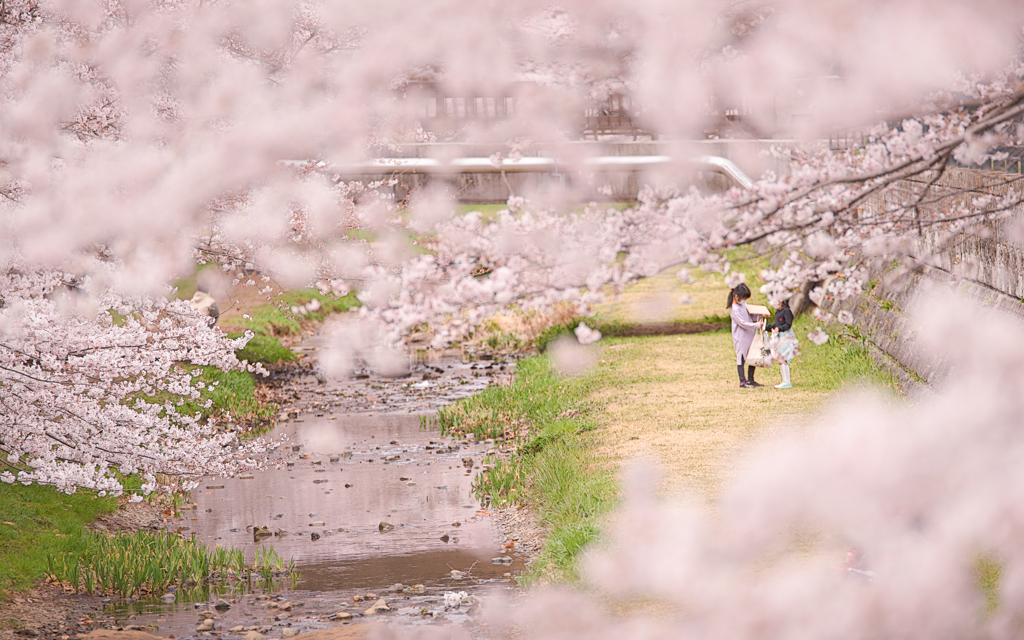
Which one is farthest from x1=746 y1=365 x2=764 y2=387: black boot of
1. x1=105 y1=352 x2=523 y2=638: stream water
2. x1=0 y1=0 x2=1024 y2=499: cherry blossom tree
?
x1=105 y1=352 x2=523 y2=638: stream water

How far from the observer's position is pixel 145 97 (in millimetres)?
9062

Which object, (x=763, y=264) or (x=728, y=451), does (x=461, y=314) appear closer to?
(x=728, y=451)

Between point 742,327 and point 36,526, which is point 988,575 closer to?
point 742,327

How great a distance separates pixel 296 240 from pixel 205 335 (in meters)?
2.45

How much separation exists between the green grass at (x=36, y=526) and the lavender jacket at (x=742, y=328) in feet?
25.9

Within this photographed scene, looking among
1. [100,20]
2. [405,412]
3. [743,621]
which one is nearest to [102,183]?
[100,20]

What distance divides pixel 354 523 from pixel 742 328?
584 cm

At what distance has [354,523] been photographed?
9695 millimetres

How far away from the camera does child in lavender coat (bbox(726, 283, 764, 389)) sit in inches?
492

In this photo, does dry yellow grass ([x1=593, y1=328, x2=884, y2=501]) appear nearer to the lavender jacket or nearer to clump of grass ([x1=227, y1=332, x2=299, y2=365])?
the lavender jacket

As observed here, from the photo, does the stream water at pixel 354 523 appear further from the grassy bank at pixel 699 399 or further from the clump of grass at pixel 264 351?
the clump of grass at pixel 264 351

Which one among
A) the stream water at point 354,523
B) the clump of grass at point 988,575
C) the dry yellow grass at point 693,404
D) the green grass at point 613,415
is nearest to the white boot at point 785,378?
the dry yellow grass at point 693,404

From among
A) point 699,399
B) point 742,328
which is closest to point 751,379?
point 742,328

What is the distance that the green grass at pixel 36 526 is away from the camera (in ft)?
25.9
